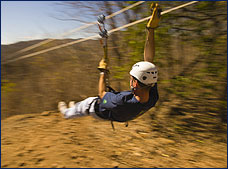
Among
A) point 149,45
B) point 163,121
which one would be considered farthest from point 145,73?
point 163,121

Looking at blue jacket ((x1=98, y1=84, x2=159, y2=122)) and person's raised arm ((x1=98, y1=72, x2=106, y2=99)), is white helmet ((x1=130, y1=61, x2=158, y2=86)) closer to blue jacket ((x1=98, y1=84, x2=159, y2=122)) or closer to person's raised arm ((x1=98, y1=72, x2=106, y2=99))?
blue jacket ((x1=98, y1=84, x2=159, y2=122))

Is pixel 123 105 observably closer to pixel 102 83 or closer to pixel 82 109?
pixel 102 83

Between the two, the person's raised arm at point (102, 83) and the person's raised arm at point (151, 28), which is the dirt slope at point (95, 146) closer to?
the person's raised arm at point (102, 83)

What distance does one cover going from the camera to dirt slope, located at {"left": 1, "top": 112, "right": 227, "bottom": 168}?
12.5 ft

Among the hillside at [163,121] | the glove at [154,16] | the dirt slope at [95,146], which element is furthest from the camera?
the hillside at [163,121]

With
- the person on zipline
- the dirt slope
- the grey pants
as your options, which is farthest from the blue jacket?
Answer: the dirt slope

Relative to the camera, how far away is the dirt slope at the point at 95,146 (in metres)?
3.82

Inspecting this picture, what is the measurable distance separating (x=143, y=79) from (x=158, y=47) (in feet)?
9.04

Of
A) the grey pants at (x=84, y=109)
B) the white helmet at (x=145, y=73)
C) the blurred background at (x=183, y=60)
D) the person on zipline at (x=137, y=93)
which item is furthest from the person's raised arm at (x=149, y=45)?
the blurred background at (x=183, y=60)

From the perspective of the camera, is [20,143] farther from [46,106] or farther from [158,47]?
[158,47]

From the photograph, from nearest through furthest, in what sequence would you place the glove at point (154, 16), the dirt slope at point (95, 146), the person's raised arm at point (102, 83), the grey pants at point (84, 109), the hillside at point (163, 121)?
the glove at point (154, 16), the person's raised arm at point (102, 83), the grey pants at point (84, 109), the dirt slope at point (95, 146), the hillside at point (163, 121)

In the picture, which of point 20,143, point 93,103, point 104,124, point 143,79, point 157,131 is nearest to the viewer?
point 143,79

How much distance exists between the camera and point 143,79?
2332mm

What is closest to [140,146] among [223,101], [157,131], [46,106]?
[157,131]
